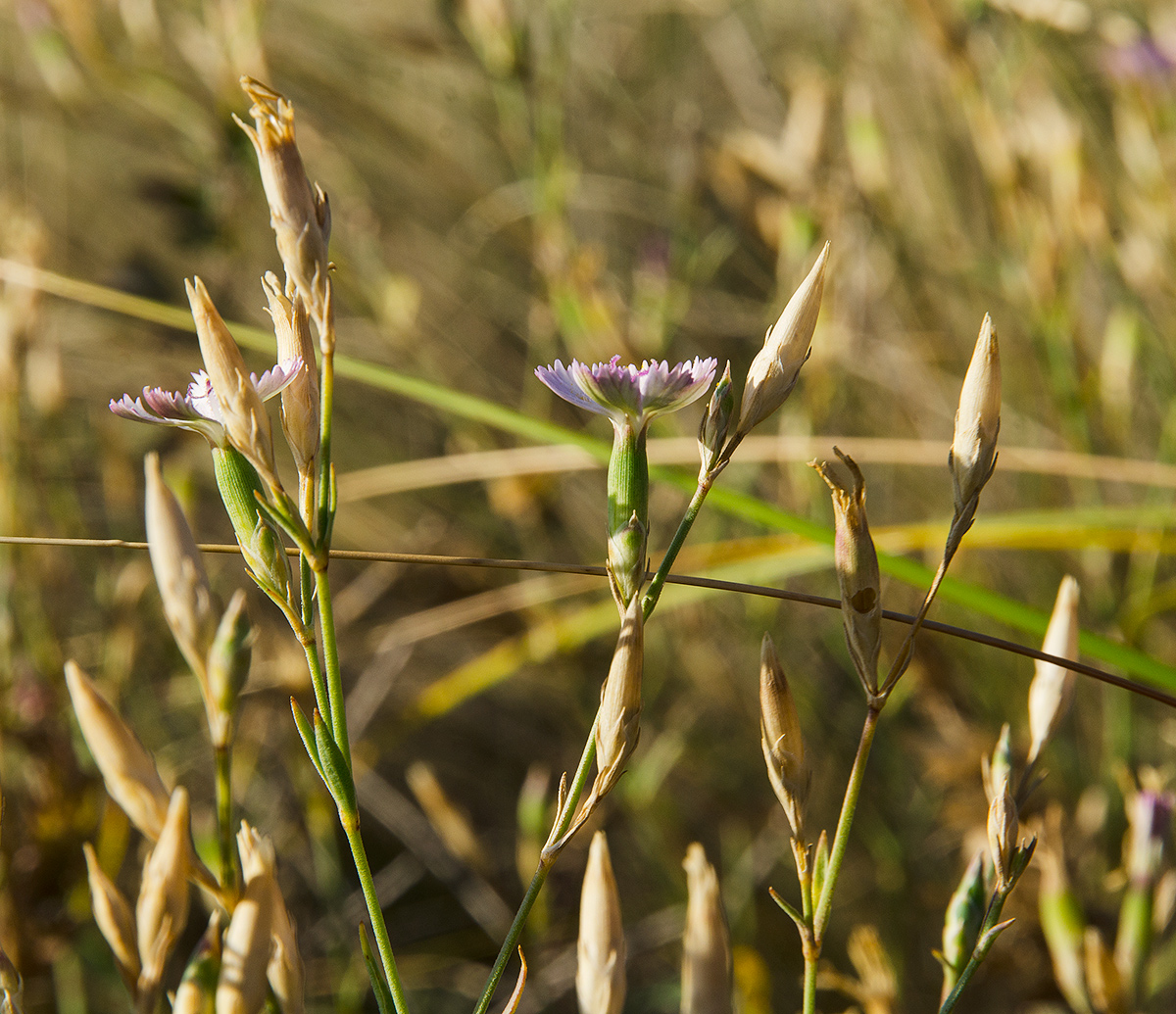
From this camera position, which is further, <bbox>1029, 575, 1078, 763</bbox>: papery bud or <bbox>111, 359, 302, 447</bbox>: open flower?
<bbox>1029, 575, 1078, 763</bbox>: papery bud

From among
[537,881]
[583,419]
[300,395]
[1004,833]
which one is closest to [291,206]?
[300,395]

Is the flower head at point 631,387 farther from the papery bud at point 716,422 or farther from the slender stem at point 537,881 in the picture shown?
the slender stem at point 537,881

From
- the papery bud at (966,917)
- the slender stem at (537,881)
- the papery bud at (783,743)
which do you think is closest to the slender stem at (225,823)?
the slender stem at (537,881)

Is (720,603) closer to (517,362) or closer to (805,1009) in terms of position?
(517,362)

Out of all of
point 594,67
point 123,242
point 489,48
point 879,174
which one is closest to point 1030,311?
point 879,174

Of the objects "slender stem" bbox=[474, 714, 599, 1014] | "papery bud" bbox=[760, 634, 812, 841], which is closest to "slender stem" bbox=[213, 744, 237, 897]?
"slender stem" bbox=[474, 714, 599, 1014]

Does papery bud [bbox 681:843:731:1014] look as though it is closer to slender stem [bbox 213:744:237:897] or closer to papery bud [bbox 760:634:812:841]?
papery bud [bbox 760:634:812:841]
